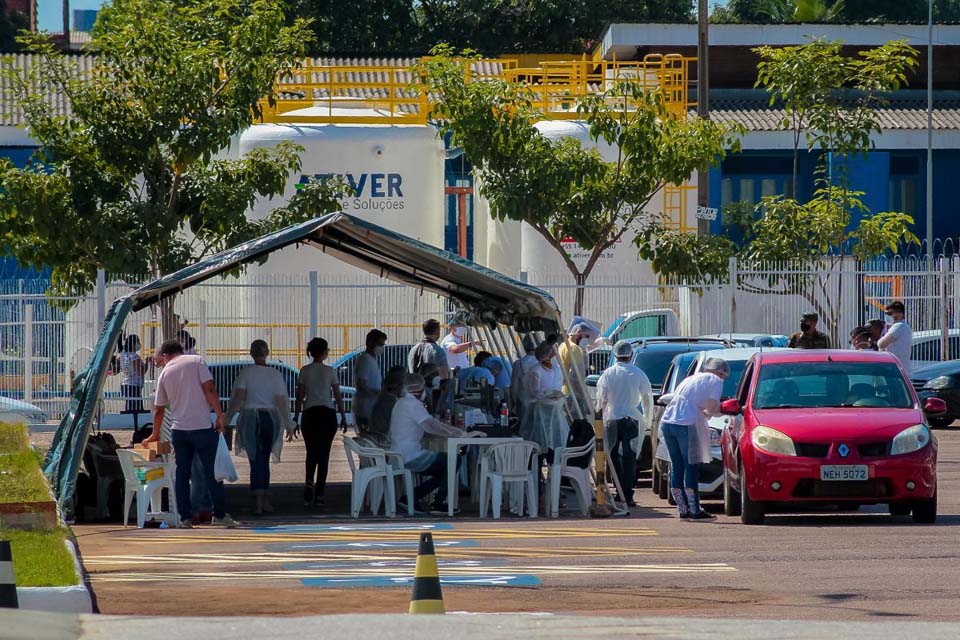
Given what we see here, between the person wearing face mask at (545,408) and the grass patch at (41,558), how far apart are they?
5.43 meters

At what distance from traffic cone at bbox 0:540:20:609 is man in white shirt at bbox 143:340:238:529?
6277 mm

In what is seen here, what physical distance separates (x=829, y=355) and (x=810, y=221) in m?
15.0

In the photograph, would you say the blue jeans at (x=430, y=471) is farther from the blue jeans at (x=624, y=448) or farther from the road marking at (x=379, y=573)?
the road marking at (x=379, y=573)

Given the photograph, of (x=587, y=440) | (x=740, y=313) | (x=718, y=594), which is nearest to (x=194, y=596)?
(x=718, y=594)

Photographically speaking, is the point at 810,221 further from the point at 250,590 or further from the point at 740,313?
the point at 250,590

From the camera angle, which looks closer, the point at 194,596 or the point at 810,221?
the point at 194,596

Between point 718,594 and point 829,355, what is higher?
point 829,355

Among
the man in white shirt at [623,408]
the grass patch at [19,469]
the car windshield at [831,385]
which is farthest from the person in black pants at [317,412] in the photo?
the car windshield at [831,385]

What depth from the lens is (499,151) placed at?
30.3 metres

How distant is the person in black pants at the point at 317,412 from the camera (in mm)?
17453

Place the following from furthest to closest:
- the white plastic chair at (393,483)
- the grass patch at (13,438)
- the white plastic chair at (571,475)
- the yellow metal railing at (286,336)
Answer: the yellow metal railing at (286,336) < the grass patch at (13,438) < the white plastic chair at (571,475) < the white plastic chair at (393,483)

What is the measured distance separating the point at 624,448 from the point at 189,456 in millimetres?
4353

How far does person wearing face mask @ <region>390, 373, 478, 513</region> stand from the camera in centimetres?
1631

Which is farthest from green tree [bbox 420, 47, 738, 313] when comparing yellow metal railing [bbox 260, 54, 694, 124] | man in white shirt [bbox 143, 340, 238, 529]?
man in white shirt [bbox 143, 340, 238, 529]
